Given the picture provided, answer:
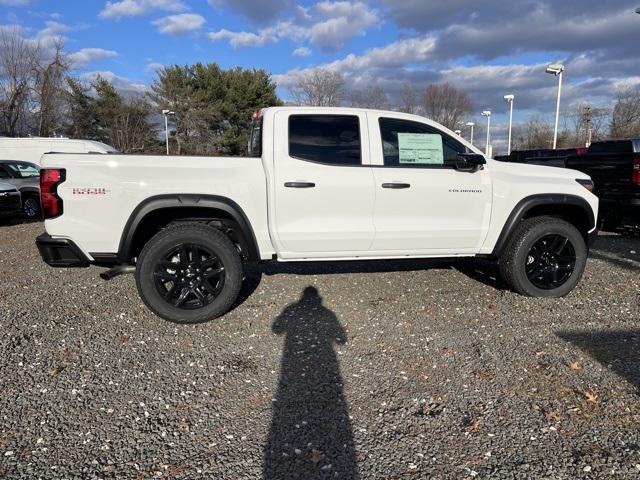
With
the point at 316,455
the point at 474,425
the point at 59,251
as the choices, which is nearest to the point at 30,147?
the point at 59,251

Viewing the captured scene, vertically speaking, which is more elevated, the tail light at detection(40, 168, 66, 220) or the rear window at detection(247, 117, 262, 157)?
the rear window at detection(247, 117, 262, 157)

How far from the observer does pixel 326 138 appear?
4629 millimetres

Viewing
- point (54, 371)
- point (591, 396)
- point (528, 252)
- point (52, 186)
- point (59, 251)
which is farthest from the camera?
point (528, 252)

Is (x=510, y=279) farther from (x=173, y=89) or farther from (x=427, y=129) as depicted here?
(x=173, y=89)

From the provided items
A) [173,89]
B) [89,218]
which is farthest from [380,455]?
[173,89]

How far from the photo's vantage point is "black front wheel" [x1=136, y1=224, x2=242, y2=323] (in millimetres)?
4293

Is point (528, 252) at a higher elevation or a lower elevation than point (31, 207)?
higher

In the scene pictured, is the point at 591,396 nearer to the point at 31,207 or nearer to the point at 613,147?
the point at 613,147

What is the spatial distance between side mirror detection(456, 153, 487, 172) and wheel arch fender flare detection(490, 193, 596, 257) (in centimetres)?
63

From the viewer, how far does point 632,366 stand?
3.56 m

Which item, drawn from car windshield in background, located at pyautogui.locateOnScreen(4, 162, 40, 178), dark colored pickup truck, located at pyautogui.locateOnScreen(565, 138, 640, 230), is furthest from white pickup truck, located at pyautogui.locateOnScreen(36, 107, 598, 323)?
car windshield in background, located at pyautogui.locateOnScreen(4, 162, 40, 178)

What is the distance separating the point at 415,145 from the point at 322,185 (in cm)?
109

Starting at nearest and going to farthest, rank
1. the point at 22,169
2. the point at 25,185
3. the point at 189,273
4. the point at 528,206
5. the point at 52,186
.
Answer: the point at 52,186 < the point at 189,273 < the point at 528,206 < the point at 25,185 < the point at 22,169

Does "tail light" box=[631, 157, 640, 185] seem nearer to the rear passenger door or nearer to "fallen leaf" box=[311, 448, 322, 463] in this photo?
the rear passenger door
